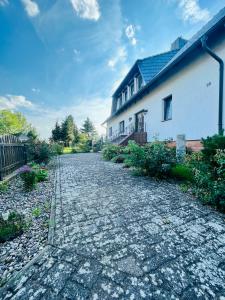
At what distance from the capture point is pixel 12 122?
133 ft

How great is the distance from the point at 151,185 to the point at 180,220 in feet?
5.70

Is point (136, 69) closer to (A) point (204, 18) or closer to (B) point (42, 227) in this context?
(A) point (204, 18)

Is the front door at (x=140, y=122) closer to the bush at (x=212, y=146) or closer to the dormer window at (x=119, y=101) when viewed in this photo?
the dormer window at (x=119, y=101)

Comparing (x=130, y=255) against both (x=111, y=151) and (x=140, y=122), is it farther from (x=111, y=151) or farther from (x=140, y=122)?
(x=140, y=122)

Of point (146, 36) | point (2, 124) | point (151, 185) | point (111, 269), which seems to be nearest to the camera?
point (111, 269)

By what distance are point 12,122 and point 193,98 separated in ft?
153

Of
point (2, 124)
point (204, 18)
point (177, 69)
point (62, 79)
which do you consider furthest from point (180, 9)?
point (2, 124)

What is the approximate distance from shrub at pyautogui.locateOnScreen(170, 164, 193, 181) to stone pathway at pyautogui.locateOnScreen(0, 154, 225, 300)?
141cm

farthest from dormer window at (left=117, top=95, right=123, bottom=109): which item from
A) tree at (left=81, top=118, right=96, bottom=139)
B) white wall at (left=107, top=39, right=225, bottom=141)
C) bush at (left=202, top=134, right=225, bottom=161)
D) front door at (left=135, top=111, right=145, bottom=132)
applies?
A: tree at (left=81, top=118, right=96, bottom=139)

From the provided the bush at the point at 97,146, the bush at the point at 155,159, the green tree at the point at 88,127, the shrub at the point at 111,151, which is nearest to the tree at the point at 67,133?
the green tree at the point at 88,127

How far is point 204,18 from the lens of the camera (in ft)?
22.8

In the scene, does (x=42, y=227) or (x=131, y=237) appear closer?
(x=131, y=237)

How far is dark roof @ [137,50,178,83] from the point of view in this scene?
951 centimetres

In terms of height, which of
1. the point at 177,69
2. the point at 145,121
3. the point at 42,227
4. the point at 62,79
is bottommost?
the point at 42,227
